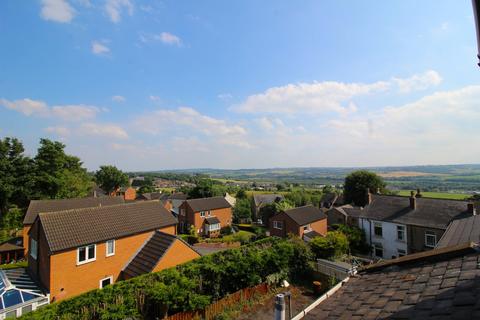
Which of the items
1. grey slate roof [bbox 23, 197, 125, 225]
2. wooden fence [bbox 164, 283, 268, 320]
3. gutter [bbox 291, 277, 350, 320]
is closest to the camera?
gutter [bbox 291, 277, 350, 320]

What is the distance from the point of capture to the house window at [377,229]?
28.6 meters

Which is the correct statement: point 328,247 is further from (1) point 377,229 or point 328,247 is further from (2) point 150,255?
(2) point 150,255

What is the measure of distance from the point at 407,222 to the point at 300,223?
13252 millimetres

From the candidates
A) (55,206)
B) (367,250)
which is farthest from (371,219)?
(55,206)

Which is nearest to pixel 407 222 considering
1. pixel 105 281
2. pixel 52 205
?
pixel 105 281

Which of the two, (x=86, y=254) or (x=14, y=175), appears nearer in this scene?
(x=86, y=254)

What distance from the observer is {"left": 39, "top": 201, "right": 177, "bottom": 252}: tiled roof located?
53.1 ft

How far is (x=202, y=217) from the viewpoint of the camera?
47875 mm

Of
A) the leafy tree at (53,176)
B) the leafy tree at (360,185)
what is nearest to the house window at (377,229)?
the leafy tree at (360,185)

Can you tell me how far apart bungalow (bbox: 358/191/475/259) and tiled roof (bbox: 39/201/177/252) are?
914 inches

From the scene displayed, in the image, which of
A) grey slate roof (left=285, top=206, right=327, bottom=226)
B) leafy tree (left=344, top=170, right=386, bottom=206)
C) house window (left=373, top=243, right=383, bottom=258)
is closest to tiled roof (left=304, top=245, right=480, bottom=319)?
house window (left=373, top=243, right=383, bottom=258)

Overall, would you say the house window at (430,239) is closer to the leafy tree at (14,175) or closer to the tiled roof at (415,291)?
the tiled roof at (415,291)

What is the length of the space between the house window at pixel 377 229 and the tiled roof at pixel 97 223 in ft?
75.9

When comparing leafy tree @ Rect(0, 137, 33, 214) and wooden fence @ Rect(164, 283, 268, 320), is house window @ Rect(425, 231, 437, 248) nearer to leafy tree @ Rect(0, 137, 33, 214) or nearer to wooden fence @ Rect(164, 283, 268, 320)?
wooden fence @ Rect(164, 283, 268, 320)
